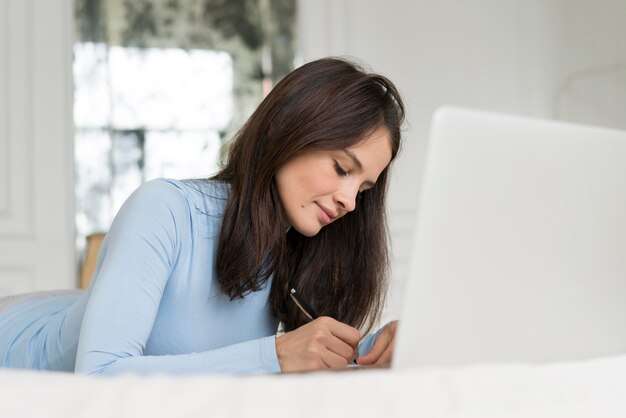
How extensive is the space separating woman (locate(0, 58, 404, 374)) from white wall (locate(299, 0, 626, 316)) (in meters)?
2.32

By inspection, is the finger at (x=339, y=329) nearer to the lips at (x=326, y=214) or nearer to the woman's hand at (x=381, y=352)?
the woman's hand at (x=381, y=352)

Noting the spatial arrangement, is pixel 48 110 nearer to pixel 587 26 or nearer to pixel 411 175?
pixel 411 175

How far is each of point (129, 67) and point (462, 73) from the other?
1703 millimetres

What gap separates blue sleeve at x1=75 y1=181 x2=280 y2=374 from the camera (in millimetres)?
1095

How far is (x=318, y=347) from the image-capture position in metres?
1.10

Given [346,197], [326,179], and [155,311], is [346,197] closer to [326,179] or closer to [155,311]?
[326,179]

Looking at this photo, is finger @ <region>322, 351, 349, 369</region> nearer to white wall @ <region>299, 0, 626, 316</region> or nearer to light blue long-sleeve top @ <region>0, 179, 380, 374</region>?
light blue long-sleeve top @ <region>0, 179, 380, 374</region>

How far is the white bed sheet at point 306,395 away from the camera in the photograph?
53 centimetres

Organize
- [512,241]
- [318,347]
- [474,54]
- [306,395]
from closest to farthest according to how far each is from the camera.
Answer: [306,395]
[512,241]
[318,347]
[474,54]

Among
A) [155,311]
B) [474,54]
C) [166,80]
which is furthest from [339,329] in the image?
[166,80]

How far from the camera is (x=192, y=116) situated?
441 cm

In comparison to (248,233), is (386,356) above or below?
below

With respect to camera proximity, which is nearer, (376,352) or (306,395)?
(306,395)

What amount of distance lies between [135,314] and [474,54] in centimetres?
334
